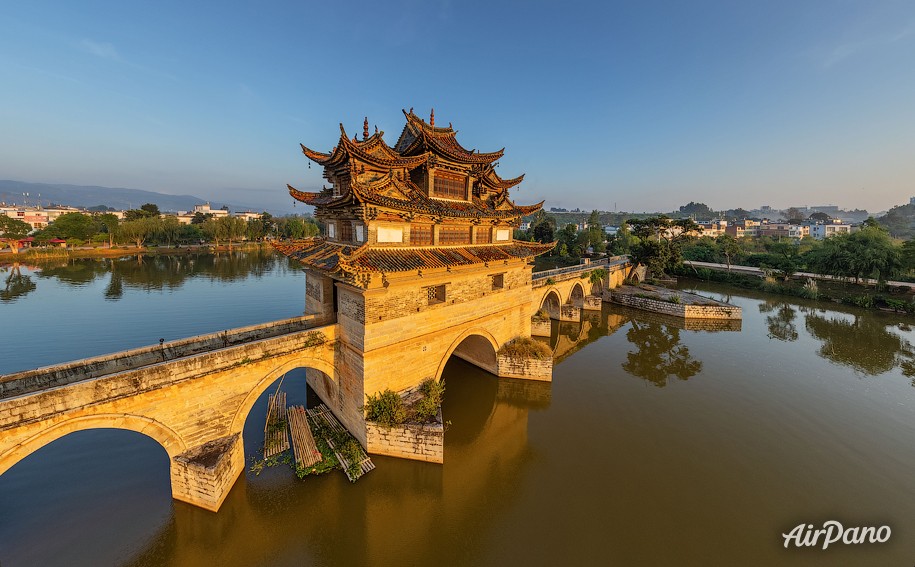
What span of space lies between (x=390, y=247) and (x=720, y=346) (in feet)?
93.7

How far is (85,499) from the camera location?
441 inches

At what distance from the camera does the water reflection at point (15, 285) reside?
35.6 meters

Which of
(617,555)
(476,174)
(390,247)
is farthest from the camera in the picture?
(476,174)

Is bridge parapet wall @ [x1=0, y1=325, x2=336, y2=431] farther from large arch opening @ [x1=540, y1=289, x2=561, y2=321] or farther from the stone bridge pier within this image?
large arch opening @ [x1=540, y1=289, x2=561, y2=321]

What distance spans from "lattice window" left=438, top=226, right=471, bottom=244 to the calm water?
8756 millimetres

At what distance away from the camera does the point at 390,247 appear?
14242 mm

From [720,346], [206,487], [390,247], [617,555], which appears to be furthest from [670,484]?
[720,346]

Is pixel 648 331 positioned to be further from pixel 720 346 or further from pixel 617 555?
pixel 617 555

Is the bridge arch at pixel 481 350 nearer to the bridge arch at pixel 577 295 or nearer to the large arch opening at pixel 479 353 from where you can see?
the large arch opening at pixel 479 353

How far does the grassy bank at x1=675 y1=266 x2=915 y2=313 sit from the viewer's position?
37000mm

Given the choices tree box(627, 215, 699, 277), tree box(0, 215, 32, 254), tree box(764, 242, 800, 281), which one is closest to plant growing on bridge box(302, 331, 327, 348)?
tree box(627, 215, 699, 277)

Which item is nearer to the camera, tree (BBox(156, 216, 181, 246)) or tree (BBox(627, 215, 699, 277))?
tree (BBox(627, 215, 699, 277))

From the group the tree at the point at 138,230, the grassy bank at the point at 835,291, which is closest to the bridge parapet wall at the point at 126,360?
the grassy bank at the point at 835,291

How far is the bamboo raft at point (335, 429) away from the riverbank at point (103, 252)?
76323 millimetres
